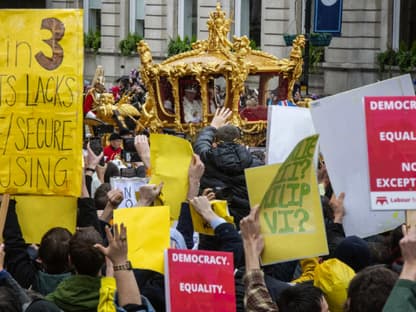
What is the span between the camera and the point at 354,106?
773cm

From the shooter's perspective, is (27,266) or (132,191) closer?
(27,266)

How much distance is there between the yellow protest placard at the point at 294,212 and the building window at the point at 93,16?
36266mm

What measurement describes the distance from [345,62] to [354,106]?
2673 centimetres

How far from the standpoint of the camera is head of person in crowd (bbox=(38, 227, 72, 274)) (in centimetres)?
743

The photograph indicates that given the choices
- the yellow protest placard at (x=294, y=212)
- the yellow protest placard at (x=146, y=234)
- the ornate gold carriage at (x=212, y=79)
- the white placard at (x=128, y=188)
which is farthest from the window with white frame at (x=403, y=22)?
the yellow protest placard at (x=294, y=212)

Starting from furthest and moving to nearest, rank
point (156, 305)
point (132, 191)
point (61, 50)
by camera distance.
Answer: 1. point (132, 191)
2. point (61, 50)
3. point (156, 305)

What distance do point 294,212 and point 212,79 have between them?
1035cm

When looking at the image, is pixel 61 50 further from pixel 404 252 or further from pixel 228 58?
pixel 228 58

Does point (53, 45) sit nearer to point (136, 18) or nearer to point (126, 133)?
point (126, 133)

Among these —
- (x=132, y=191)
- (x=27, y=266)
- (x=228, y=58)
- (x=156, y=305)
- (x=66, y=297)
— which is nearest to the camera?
(x=66, y=297)

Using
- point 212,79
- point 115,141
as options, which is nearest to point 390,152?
point 212,79

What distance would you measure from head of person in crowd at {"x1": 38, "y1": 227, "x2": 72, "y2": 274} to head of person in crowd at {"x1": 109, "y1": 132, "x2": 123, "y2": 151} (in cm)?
1010

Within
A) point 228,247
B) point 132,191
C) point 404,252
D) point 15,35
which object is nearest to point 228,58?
point 132,191

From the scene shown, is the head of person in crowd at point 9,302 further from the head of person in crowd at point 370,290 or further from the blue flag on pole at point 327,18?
the blue flag on pole at point 327,18
